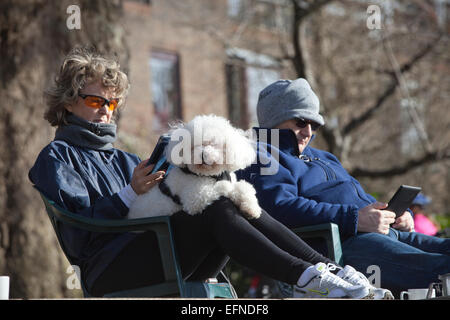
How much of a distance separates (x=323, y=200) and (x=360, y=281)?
86 cm

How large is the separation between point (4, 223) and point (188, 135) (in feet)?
14.7

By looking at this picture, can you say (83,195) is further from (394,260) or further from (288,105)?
(394,260)

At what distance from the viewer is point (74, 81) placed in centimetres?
355

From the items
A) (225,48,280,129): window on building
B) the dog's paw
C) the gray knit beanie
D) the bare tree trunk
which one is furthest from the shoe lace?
(225,48,280,129): window on building

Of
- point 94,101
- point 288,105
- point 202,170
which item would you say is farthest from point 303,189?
point 94,101

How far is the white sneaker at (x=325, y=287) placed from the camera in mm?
2706

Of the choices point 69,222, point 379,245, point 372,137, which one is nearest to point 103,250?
point 69,222

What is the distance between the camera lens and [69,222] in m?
3.06

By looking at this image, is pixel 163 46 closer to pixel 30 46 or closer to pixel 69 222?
pixel 30 46

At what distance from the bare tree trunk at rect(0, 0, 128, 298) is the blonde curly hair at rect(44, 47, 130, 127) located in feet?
11.0

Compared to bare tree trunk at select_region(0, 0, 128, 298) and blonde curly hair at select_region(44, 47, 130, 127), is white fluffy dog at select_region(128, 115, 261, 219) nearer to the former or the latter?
blonde curly hair at select_region(44, 47, 130, 127)

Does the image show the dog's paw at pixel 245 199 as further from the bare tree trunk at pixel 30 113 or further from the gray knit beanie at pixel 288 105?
the bare tree trunk at pixel 30 113

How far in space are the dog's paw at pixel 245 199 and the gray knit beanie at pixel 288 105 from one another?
99 cm

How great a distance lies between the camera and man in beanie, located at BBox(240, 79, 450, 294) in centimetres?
329
